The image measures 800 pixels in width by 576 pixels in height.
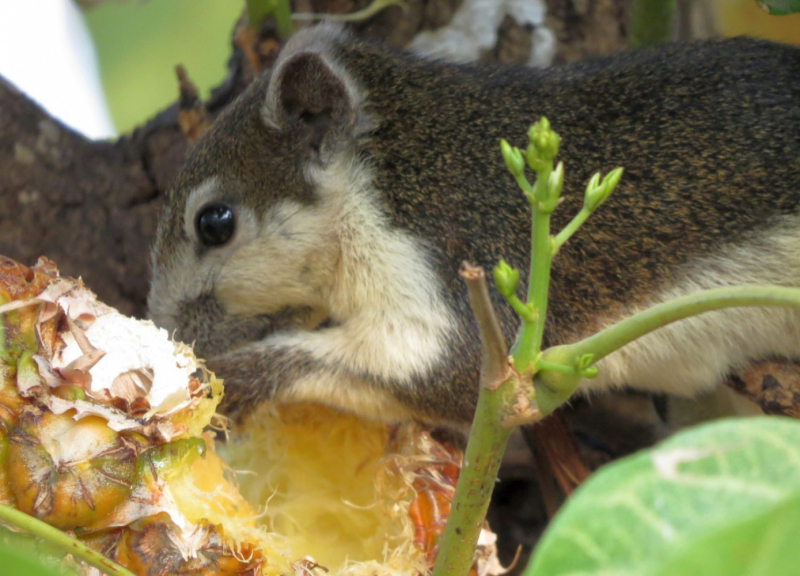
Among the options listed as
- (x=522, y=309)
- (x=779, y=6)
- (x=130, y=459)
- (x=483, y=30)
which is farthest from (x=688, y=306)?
(x=483, y=30)

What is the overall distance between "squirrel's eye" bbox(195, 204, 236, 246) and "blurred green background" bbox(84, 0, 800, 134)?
3.20 feet

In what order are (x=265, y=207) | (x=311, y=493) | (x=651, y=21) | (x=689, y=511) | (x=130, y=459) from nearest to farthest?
(x=689, y=511)
(x=130, y=459)
(x=311, y=493)
(x=265, y=207)
(x=651, y=21)

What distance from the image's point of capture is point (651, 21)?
6.48 feet

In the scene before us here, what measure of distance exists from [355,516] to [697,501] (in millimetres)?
876

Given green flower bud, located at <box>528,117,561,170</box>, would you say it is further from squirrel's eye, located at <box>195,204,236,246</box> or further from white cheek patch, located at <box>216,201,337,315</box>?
squirrel's eye, located at <box>195,204,236,246</box>

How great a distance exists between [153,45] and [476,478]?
2246mm

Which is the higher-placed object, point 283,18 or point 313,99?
point 283,18

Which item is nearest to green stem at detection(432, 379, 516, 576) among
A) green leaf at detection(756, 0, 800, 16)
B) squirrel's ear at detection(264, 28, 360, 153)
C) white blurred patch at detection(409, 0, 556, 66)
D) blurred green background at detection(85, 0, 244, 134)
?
squirrel's ear at detection(264, 28, 360, 153)

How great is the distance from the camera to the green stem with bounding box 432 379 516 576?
78 centimetres

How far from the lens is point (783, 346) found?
58.4 inches

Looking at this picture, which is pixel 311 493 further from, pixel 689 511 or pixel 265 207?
pixel 689 511

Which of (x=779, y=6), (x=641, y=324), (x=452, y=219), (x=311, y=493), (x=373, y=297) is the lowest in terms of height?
(x=311, y=493)

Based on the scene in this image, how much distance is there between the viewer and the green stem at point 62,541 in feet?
2.60

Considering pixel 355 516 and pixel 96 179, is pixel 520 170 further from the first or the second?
pixel 96 179
